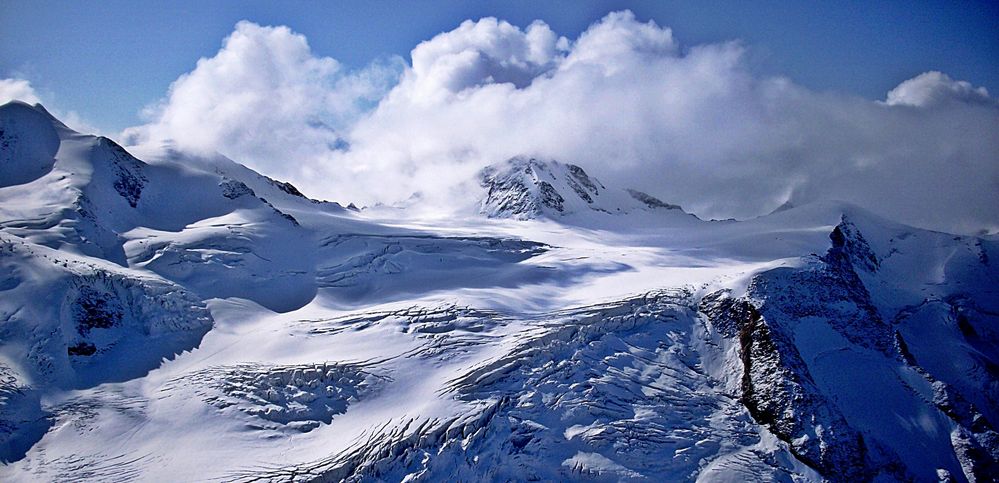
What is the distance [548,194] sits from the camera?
10988 cm

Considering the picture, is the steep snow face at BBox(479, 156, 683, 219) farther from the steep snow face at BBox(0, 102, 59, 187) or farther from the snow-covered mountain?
the steep snow face at BBox(0, 102, 59, 187)

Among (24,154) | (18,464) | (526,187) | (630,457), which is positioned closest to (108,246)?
A: (24,154)

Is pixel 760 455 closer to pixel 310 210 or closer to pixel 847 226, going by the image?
pixel 847 226

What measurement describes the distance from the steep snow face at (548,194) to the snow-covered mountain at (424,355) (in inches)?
1844

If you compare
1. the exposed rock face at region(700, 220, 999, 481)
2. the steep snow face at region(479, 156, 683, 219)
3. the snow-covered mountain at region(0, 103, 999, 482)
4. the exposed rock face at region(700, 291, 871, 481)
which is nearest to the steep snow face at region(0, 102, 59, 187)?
the snow-covered mountain at region(0, 103, 999, 482)

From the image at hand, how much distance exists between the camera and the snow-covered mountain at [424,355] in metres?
32.8

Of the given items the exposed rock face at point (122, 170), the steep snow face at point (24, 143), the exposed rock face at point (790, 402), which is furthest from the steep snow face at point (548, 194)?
the steep snow face at point (24, 143)

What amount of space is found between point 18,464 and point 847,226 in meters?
76.4

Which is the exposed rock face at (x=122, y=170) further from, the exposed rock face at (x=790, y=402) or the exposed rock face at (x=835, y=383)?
the exposed rock face at (x=790, y=402)

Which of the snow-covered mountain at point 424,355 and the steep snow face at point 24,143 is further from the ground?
the steep snow face at point 24,143

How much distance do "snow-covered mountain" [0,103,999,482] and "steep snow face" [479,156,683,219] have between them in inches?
1844

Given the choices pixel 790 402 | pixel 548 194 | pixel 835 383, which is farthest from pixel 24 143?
pixel 548 194

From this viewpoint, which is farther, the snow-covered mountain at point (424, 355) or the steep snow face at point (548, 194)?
the steep snow face at point (548, 194)

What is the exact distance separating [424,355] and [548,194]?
73.7 meters
